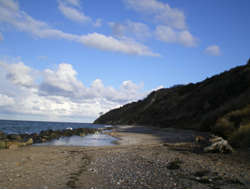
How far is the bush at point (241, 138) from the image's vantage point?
1099 centimetres

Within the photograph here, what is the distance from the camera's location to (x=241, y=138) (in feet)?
38.3

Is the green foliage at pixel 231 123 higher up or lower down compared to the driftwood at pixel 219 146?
higher up

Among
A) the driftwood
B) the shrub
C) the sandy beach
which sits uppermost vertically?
the shrub

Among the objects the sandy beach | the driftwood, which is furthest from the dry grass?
the sandy beach

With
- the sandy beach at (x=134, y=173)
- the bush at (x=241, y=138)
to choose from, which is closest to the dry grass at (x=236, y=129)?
the bush at (x=241, y=138)

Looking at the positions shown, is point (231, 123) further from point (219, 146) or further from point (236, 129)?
point (219, 146)

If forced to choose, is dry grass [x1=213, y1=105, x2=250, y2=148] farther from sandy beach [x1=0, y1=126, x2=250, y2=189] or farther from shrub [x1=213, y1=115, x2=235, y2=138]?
sandy beach [x1=0, y1=126, x2=250, y2=189]

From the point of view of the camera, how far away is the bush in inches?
433

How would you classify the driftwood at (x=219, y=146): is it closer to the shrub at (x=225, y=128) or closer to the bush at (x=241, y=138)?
the bush at (x=241, y=138)

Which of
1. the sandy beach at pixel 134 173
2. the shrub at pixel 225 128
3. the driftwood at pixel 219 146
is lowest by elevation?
the sandy beach at pixel 134 173

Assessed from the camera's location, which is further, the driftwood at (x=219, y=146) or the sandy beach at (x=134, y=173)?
the driftwood at (x=219, y=146)

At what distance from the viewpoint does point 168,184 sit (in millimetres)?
5980

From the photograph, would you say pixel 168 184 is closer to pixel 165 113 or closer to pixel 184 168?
pixel 184 168

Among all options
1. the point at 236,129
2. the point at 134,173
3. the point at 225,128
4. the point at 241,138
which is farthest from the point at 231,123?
the point at 134,173
